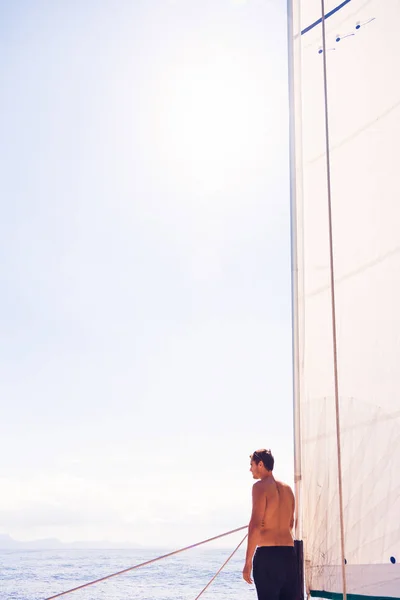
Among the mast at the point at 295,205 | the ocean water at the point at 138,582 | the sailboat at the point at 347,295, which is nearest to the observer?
the sailboat at the point at 347,295

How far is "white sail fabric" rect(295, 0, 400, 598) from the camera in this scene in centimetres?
307

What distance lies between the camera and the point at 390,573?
2939 mm

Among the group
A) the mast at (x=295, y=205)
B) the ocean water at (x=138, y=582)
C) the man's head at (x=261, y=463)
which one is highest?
the mast at (x=295, y=205)

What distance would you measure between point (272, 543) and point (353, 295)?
53.6 inches

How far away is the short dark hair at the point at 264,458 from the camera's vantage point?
3717 millimetres

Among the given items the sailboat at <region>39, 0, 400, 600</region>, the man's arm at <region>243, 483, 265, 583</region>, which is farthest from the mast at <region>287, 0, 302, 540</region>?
the man's arm at <region>243, 483, 265, 583</region>

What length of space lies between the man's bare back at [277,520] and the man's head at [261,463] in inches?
6.4

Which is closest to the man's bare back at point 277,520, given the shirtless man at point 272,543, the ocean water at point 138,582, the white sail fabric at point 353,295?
the shirtless man at point 272,543

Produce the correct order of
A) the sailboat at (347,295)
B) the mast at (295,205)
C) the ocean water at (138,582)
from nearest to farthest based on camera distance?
the sailboat at (347,295), the mast at (295,205), the ocean water at (138,582)

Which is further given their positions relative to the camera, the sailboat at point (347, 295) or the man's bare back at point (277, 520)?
the man's bare back at point (277, 520)

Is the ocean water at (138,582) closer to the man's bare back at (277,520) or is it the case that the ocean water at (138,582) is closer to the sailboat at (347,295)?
the man's bare back at (277,520)

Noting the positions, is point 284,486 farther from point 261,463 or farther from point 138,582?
point 138,582

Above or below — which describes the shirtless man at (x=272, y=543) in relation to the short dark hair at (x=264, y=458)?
below

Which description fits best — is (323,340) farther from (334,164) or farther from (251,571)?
(251,571)
